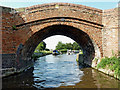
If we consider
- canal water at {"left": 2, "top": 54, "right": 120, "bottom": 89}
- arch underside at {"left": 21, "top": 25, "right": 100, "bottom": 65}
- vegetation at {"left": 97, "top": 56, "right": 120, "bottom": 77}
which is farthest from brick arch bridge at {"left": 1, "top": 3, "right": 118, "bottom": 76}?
canal water at {"left": 2, "top": 54, "right": 120, "bottom": 89}

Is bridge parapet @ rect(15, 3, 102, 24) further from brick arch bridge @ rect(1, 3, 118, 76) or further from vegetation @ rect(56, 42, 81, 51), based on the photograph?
vegetation @ rect(56, 42, 81, 51)

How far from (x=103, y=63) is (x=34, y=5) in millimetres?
6975

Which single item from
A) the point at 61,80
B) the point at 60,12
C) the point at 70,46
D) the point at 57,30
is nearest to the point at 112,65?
the point at 61,80

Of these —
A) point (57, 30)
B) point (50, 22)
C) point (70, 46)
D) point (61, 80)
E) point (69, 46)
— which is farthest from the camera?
point (69, 46)

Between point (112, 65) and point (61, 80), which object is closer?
point (61, 80)

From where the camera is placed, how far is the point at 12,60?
10.8 metres

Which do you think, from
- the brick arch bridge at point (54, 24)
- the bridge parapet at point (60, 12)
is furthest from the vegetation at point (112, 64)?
the bridge parapet at point (60, 12)

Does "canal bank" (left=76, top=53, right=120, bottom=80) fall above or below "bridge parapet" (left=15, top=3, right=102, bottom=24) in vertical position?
below

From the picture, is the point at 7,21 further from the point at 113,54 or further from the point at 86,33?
the point at 113,54

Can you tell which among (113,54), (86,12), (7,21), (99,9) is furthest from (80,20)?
(7,21)

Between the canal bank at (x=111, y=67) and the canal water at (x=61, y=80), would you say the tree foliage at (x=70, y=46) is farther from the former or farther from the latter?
the canal water at (x=61, y=80)

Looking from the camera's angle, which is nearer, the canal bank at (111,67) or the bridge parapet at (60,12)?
the canal bank at (111,67)

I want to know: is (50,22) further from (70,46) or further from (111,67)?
(70,46)

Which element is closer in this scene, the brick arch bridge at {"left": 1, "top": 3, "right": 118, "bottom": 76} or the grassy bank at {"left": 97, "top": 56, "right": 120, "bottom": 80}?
the grassy bank at {"left": 97, "top": 56, "right": 120, "bottom": 80}
